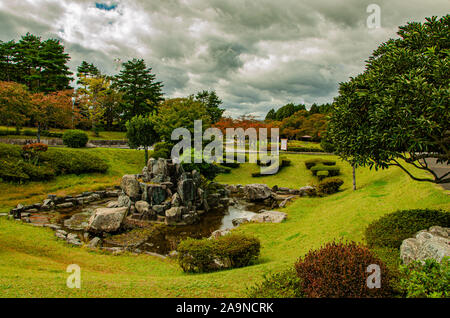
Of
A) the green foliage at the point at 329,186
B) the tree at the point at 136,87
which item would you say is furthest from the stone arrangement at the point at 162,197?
the tree at the point at 136,87

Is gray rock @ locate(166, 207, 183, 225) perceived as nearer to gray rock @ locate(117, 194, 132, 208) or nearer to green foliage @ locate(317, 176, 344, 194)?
gray rock @ locate(117, 194, 132, 208)

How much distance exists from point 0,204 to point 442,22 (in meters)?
22.6

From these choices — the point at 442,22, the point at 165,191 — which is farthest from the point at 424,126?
the point at 165,191

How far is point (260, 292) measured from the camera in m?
4.74

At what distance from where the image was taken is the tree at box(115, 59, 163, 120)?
4394 cm

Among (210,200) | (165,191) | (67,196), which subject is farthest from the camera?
(210,200)

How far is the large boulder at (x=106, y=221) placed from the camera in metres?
12.1

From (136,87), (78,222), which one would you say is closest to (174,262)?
(78,222)

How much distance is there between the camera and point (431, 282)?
410cm

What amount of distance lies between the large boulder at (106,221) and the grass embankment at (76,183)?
6418 mm

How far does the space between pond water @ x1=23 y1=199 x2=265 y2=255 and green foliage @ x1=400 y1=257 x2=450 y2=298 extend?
905 centimetres

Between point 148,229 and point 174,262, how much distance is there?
454 centimetres

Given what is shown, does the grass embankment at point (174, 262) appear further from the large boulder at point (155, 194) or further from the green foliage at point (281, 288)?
the large boulder at point (155, 194)
